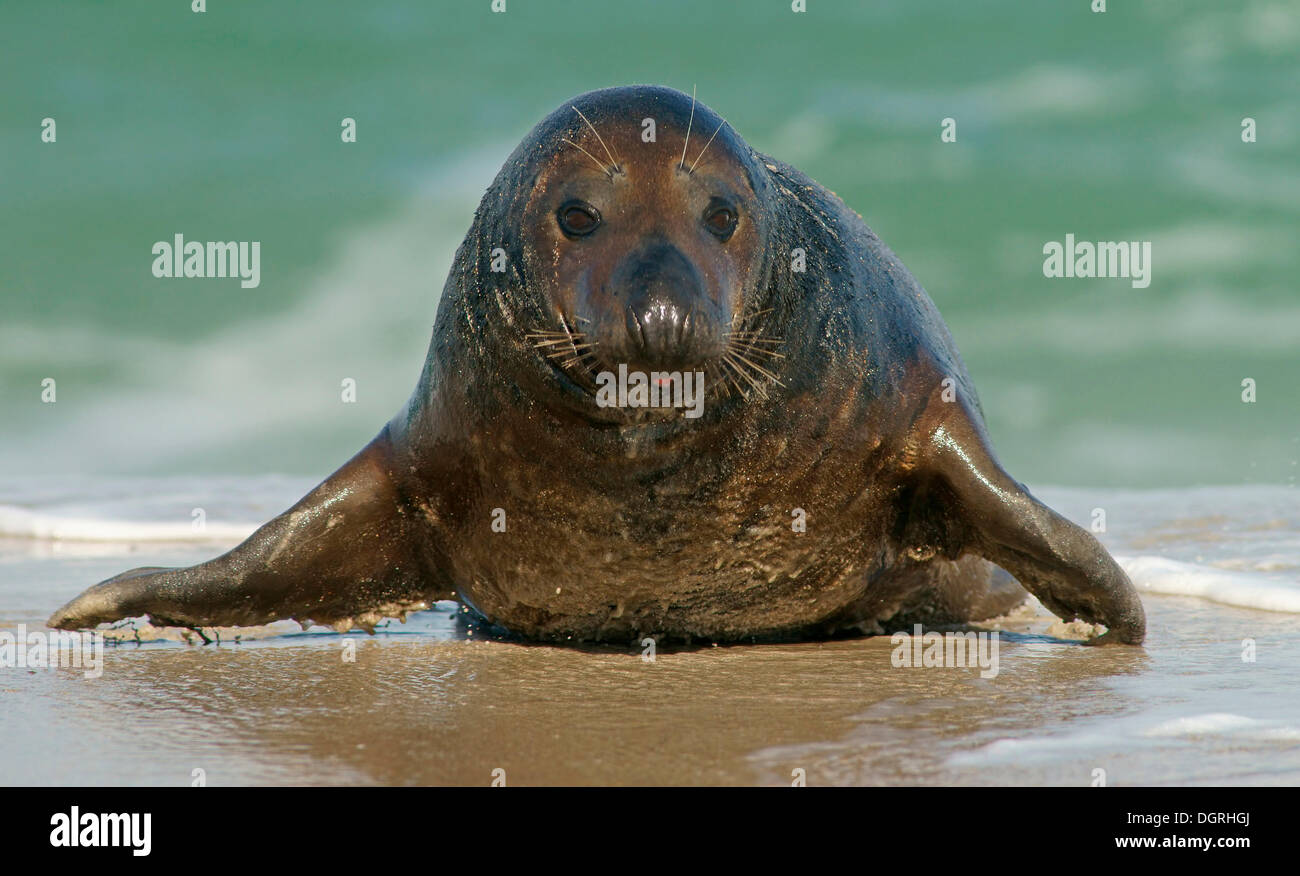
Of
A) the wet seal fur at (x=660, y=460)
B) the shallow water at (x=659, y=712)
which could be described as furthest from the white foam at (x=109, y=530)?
the wet seal fur at (x=660, y=460)

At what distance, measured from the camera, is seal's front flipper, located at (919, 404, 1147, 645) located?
17.9 ft

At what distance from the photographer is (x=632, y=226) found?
479 cm

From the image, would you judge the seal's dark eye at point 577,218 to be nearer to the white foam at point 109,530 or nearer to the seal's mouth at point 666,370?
the seal's mouth at point 666,370

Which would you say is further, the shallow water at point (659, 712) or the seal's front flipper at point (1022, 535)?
the seal's front flipper at point (1022, 535)

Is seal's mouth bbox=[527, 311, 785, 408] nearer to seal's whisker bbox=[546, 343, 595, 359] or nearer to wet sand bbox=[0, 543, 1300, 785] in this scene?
seal's whisker bbox=[546, 343, 595, 359]

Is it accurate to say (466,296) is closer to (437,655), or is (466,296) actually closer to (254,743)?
(437,655)

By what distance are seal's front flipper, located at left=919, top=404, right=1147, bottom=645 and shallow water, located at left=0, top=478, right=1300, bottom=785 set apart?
197 mm

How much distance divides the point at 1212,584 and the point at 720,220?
3.65 m

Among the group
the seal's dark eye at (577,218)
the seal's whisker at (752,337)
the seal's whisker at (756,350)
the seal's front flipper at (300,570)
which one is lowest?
the seal's front flipper at (300,570)

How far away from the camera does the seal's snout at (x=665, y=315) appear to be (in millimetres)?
4312

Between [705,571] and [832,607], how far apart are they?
0.64m

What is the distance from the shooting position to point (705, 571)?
536cm

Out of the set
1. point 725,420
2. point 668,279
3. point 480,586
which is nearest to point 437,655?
point 480,586

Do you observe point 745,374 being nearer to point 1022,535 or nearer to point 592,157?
point 592,157
